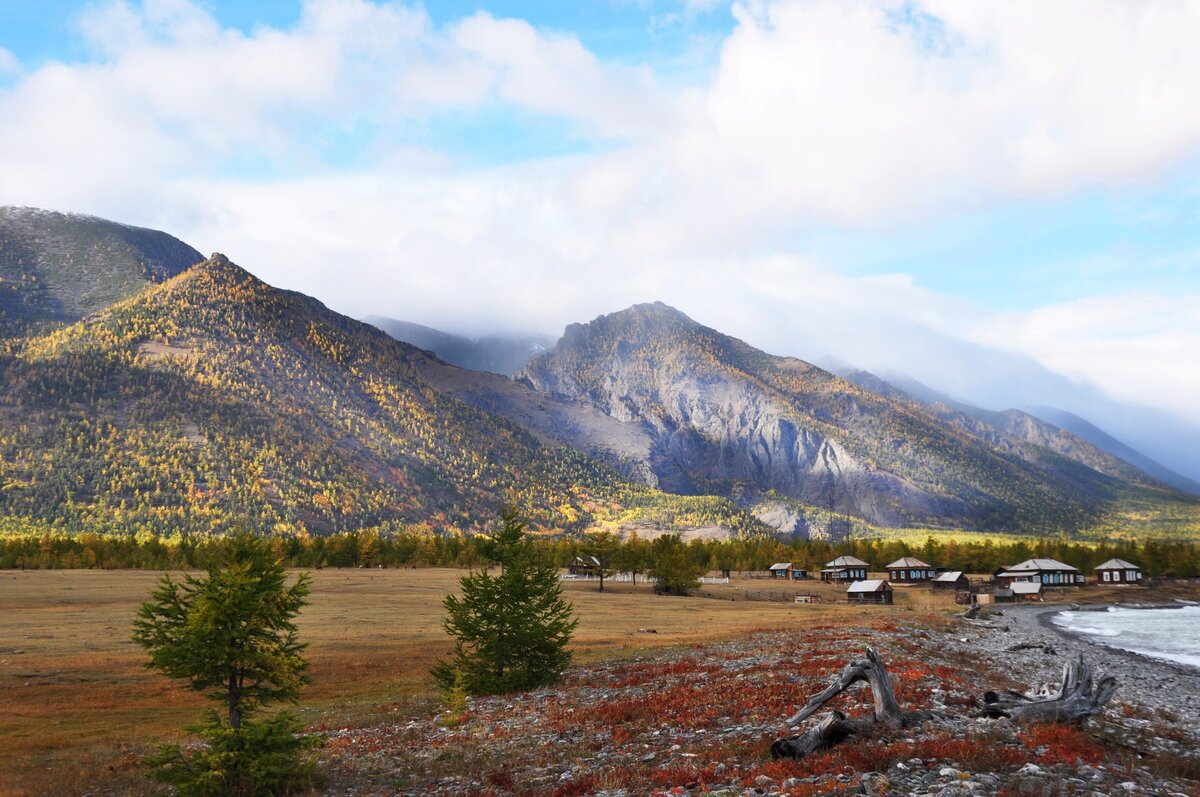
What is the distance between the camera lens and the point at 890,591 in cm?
13375

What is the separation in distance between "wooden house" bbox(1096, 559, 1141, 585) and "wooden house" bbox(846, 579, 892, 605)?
75881 millimetres

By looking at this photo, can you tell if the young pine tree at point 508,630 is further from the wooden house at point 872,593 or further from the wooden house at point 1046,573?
the wooden house at point 1046,573

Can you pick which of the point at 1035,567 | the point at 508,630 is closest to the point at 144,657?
the point at 508,630

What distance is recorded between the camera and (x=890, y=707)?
22.0 metres

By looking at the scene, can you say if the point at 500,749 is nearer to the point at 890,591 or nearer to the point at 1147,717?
the point at 1147,717

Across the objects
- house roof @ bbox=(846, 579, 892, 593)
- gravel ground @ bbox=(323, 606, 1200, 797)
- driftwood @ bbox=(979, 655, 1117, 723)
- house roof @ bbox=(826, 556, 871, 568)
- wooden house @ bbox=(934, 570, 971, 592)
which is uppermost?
driftwood @ bbox=(979, 655, 1117, 723)

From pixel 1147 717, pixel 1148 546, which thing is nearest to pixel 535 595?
pixel 1147 717

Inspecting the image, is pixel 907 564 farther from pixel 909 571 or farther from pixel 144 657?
pixel 144 657

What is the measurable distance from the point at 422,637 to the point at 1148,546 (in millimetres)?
187987

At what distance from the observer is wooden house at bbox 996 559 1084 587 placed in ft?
557

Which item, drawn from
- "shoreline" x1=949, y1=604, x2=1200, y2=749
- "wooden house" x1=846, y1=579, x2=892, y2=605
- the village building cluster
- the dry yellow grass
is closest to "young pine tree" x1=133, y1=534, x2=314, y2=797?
the dry yellow grass

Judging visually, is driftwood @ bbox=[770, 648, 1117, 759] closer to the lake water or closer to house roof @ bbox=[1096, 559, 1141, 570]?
the lake water

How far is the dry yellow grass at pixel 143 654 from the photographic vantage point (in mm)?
33000

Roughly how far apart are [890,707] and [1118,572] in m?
189
